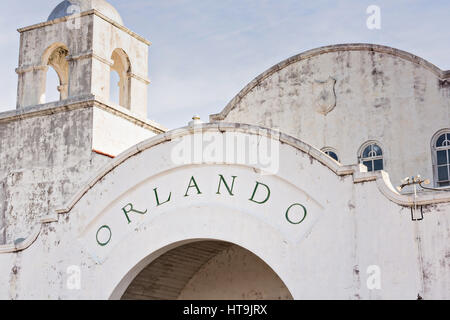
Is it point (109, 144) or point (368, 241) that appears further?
point (109, 144)

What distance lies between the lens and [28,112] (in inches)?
813

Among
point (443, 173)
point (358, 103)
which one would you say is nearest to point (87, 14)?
point (358, 103)

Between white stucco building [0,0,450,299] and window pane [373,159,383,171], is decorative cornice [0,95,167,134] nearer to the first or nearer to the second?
white stucco building [0,0,450,299]

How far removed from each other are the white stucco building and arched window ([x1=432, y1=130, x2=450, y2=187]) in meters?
0.02

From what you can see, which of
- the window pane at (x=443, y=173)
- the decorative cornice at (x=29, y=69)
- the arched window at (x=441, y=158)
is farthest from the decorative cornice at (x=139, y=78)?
the window pane at (x=443, y=173)

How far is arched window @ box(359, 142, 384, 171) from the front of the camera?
17047 millimetres

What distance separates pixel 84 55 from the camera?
20406 mm

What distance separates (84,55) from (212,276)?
7413mm

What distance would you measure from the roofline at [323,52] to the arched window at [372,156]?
2089mm

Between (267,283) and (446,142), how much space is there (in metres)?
4.96

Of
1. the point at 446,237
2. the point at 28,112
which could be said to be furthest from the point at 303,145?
the point at 28,112

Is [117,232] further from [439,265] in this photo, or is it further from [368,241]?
[439,265]

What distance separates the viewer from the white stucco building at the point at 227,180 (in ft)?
39.9

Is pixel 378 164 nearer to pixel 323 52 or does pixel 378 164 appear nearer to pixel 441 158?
pixel 441 158
